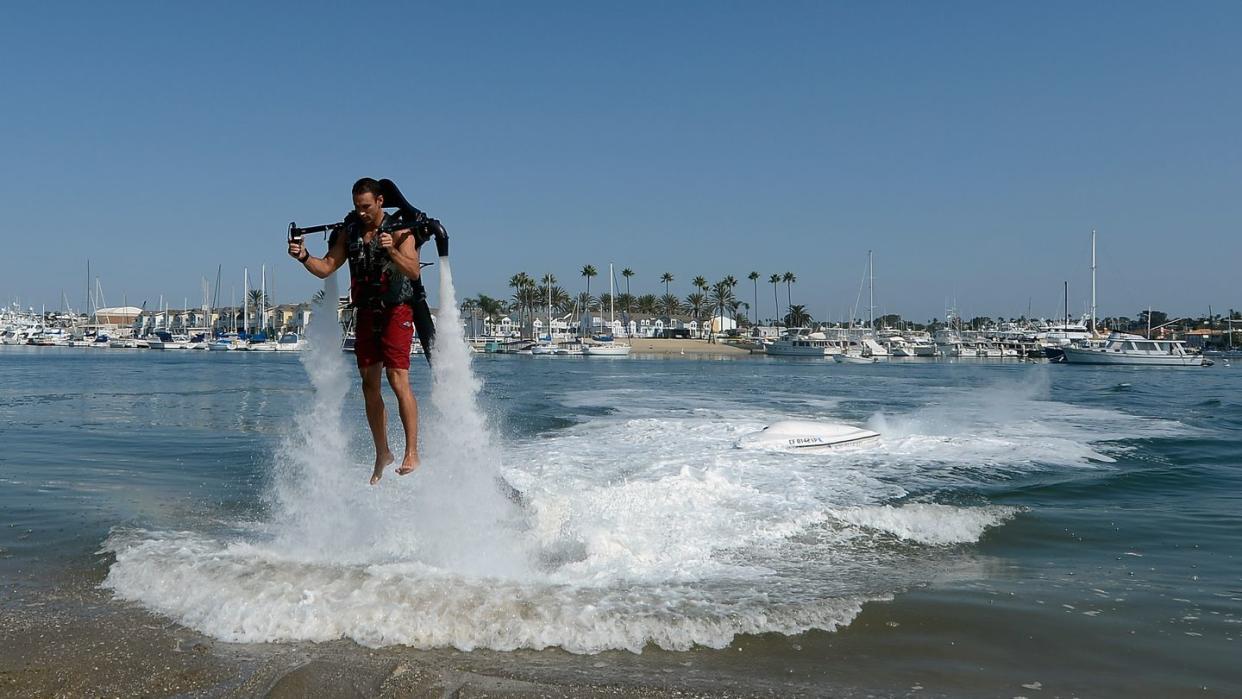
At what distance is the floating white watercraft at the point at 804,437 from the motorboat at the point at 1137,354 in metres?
92.9

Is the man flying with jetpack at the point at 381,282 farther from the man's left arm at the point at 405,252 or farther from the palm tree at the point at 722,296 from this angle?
the palm tree at the point at 722,296

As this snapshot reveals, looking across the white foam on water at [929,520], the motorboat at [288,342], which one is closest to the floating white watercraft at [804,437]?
the white foam on water at [929,520]

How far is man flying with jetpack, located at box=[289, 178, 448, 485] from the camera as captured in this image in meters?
7.44

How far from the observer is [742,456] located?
15.7 meters

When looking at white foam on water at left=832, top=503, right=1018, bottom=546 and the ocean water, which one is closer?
the ocean water

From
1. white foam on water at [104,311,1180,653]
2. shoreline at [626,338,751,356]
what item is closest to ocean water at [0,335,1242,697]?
white foam on water at [104,311,1180,653]

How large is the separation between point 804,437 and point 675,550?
890 centimetres

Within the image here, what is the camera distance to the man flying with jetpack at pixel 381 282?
7438 millimetres

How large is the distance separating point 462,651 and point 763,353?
13715cm

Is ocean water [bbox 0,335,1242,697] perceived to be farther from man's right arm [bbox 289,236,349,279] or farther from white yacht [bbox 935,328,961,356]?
white yacht [bbox 935,328,961,356]

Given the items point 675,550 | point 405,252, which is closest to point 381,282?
point 405,252

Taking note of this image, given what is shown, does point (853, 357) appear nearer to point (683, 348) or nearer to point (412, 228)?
point (683, 348)

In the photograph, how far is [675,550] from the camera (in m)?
8.58

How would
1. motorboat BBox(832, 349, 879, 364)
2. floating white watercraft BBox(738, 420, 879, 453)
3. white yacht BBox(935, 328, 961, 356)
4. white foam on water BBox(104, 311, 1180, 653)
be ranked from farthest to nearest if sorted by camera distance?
1. white yacht BBox(935, 328, 961, 356)
2. motorboat BBox(832, 349, 879, 364)
3. floating white watercraft BBox(738, 420, 879, 453)
4. white foam on water BBox(104, 311, 1180, 653)
